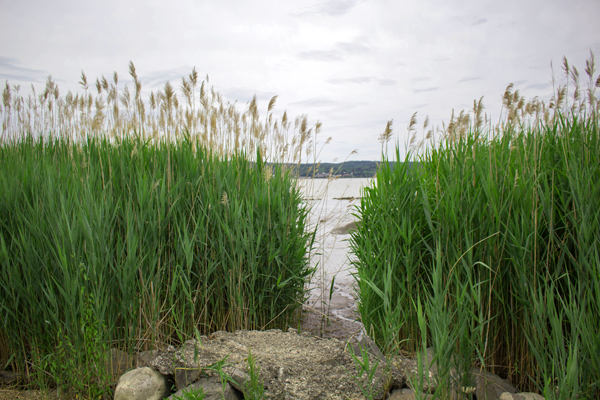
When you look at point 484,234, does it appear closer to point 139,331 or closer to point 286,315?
point 286,315

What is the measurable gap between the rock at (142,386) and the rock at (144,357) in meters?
0.20

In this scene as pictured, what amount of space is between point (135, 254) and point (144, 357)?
2.62 feet

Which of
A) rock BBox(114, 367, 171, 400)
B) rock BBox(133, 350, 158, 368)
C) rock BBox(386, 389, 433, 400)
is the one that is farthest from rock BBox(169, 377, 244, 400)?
rock BBox(386, 389, 433, 400)

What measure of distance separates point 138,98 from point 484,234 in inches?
144

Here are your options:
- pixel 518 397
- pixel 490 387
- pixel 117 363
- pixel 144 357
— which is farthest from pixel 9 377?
pixel 518 397

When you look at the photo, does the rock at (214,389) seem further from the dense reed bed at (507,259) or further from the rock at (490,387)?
the rock at (490,387)

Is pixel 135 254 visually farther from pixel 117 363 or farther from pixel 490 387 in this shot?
pixel 490 387

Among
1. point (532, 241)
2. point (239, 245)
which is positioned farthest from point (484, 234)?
point (239, 245)

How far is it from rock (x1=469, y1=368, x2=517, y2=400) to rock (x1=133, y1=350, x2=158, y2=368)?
232 cm

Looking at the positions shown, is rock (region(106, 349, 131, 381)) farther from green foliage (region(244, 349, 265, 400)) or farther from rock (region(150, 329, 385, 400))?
green foliage (region(244, 349, 265, 400))

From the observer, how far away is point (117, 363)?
2625 mm

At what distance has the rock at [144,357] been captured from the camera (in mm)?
2646

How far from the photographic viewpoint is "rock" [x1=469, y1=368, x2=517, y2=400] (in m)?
2.28

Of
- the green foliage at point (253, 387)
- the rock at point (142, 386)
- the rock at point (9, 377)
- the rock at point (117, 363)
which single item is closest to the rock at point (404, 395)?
the green foliage at point (253, 387)
